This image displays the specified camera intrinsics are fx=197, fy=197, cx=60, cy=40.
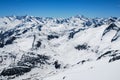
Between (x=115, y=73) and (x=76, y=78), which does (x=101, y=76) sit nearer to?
(x=115, y=73)

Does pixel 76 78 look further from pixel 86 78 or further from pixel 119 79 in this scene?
pixel 119 79

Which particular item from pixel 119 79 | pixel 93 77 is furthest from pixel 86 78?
pixel 119 79

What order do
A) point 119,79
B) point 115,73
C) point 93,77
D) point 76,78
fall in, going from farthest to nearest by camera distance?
point 76,78
point 93,77
point 115,73
point 119,79

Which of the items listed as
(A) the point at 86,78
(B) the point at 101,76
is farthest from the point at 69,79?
(B) the point at 101,76

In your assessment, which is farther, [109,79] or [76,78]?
[76,78]

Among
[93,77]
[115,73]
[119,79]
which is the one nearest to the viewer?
[119,79]

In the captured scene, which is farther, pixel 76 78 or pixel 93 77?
pixel 76 78

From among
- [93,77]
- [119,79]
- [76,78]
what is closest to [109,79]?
[119,79]

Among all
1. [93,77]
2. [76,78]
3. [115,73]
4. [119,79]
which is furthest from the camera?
[76,78]
